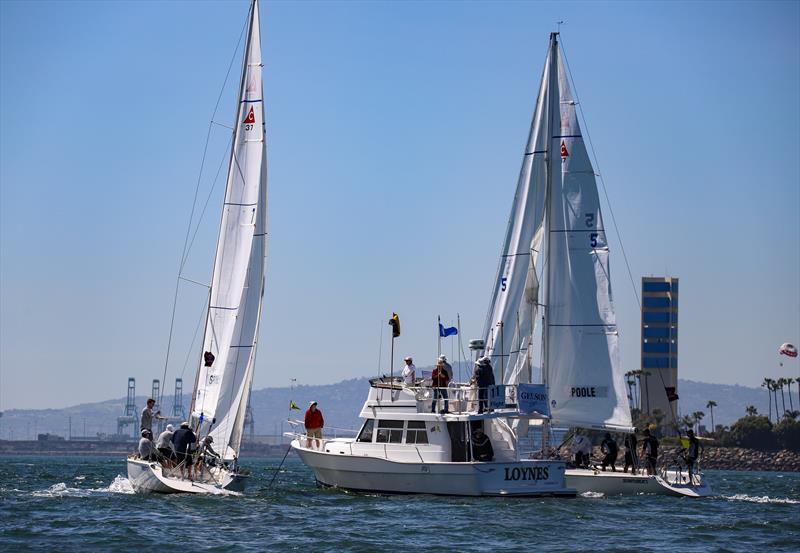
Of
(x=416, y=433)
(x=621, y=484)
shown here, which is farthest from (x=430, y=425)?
(x=621, y=484)

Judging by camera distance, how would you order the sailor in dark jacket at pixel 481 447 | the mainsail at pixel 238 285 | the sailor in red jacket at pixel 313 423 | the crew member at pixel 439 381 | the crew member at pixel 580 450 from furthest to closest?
the crew member at pixel 580 450 → the sailor in red jacket at pixel 313 423 → the crew member at pixel 439 381 → the sailor in dark jacket at pixel 481 447 → the mainsail at pixel 238 285

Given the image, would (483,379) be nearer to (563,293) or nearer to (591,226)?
(563,293)

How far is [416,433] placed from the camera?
3294 centimetres

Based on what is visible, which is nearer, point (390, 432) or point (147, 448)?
point (147, 448)

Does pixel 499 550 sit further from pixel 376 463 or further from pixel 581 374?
pixel 581 374

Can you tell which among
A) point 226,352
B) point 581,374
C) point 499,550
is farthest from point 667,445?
point 499,550

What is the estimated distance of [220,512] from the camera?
89.1 ft

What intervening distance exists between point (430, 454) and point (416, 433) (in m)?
0.79

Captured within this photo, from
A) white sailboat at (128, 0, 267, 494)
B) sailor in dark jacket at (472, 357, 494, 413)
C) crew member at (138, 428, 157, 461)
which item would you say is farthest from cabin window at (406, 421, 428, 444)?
crew member at (138, 428, 157, 461)

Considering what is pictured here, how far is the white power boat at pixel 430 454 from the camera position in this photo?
3164cm

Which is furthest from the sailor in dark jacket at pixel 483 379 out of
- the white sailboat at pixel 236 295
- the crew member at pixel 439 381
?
the white sailboat at pixel 236 295

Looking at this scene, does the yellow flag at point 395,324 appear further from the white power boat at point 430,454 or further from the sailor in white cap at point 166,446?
the sailor in white cap at point 166,446

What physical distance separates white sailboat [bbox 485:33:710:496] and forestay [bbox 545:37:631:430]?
0.03 meters

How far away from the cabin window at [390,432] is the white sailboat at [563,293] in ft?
13.7
